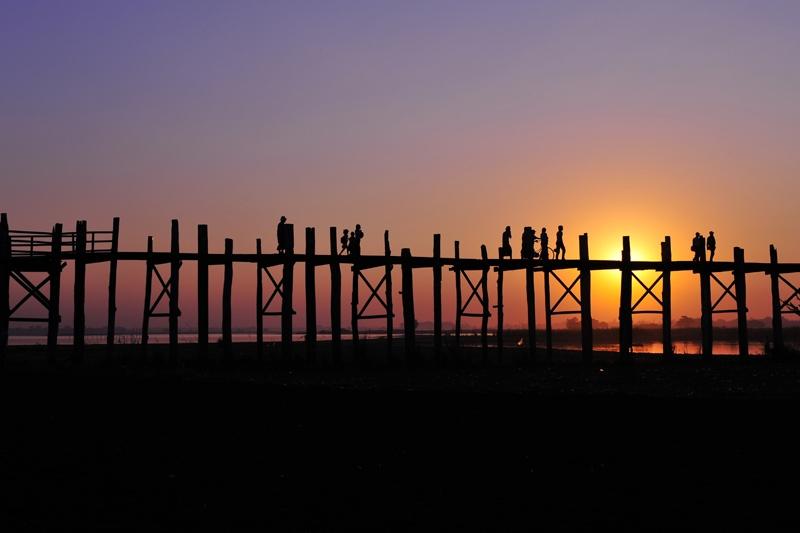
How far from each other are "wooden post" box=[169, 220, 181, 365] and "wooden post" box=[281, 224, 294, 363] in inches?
106

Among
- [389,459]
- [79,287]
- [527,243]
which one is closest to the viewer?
[389,459]

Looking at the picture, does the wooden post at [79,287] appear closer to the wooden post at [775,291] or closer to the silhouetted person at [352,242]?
the silhouetted person at [352,242]

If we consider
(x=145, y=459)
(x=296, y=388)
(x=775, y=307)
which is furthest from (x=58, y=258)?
(x=775, y=307)

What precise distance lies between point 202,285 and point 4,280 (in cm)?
515

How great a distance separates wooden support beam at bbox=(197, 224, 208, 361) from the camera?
26.4 m

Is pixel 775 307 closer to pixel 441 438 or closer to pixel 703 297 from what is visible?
pixel 703 297

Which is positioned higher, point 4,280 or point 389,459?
A: point 4,280

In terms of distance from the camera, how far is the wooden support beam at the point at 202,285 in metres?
26.4

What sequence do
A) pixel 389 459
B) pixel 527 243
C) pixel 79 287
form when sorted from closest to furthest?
pixel 389 459 → pixel 79 287 → pixel 527 243

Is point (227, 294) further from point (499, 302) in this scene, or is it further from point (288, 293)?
point (499, 302)

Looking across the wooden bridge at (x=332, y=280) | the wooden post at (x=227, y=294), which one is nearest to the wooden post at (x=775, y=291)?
the wooden bridge at (x=332, y=280)

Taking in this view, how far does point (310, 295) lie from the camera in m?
27.7

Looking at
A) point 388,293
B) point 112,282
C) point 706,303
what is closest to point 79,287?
point 112,282

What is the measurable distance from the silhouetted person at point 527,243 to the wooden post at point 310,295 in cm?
651
